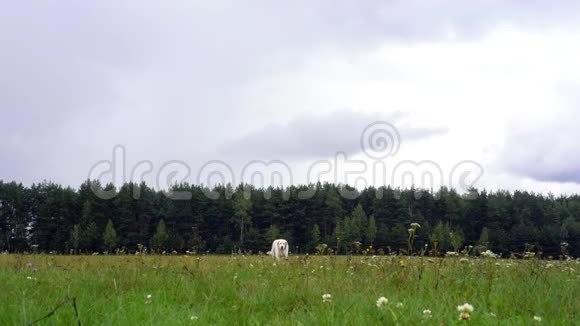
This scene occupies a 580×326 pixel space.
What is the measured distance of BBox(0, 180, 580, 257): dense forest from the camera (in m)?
75.4

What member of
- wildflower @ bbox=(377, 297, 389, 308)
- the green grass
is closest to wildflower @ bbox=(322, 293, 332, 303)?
the green grass

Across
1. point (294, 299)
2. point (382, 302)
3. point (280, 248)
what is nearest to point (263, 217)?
point (280, 248)

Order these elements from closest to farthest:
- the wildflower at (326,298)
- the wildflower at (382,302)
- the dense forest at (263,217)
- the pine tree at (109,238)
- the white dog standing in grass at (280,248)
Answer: the wildflower at (382,302), the wildflower at (326,298), the white dog standing in grass at (280,248), the pine tree at (109,238), the dense forest at (263,217)

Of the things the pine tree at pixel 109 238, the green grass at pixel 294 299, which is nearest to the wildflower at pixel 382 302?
the green grass at pixel 294 299

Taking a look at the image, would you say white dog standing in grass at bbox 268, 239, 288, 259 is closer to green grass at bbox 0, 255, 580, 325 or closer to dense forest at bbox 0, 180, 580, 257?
green grass at bbox 0, 255, 580, 325

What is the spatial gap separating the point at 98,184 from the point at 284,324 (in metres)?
89.9

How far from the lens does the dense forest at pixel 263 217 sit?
2968 inches

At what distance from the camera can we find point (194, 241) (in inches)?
2906

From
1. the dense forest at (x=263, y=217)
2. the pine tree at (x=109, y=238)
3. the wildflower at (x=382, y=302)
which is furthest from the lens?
the dense forest at (x=263, y=217)

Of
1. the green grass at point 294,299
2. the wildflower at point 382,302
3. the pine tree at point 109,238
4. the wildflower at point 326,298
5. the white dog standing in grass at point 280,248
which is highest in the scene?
the wildflower at point 382,302

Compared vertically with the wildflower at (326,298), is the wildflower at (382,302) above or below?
above

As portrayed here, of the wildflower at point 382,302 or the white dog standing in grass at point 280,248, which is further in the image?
the white dog standing in grass at point 280,248

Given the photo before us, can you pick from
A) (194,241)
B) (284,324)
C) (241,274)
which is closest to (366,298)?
(284,324)

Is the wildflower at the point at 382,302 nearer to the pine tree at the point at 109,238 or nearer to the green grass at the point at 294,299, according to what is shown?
the green grass at the point at 294,299
